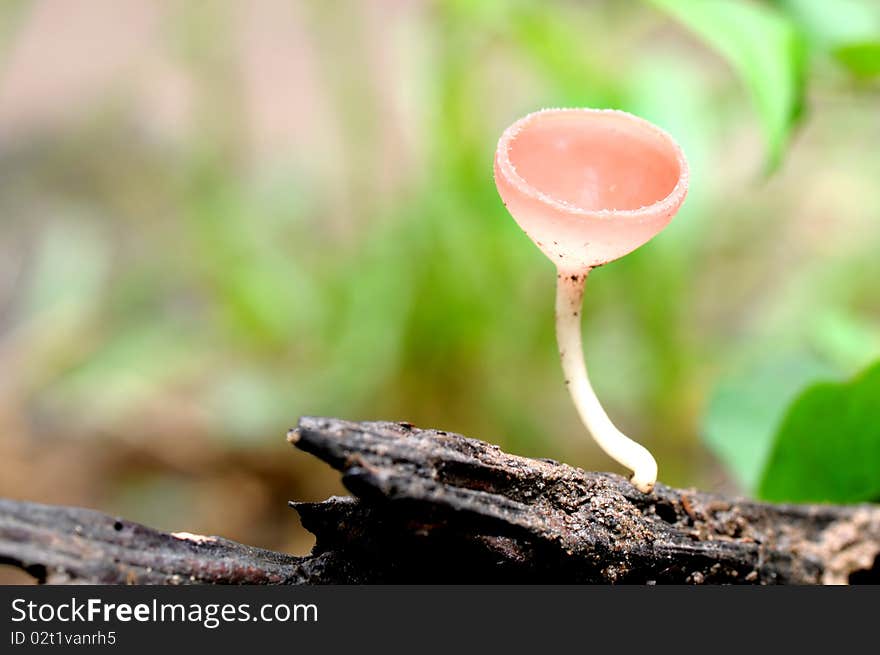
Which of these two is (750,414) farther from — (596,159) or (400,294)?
(400,294)

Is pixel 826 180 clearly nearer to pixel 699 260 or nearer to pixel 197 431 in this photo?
pixel 699 260

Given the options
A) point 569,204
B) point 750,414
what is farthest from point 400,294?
point 569,204

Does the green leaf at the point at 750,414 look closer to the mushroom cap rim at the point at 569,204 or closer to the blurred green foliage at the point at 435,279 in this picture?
the blurred green foliage at the point at 435,279

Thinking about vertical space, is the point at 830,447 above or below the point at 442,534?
above

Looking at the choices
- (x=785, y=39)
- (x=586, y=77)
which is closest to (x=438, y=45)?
(x=586, y=77)

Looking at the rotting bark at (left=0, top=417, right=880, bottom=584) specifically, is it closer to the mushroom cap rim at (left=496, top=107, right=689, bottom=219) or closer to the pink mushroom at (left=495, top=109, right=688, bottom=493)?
the pink mushroom at (left=495, top=109, right=688, bottom=493)

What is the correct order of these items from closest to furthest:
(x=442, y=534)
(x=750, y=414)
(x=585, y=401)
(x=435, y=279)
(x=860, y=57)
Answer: (x=442, y=534) → (x=585, y=401) → (x=860, y=57) → (x=750, y=414) → (x=435, y=279)
